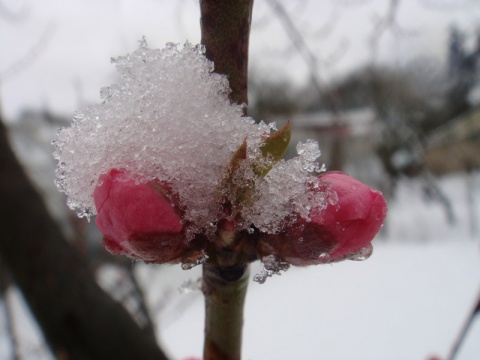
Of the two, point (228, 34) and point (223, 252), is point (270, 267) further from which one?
point (228, 34)

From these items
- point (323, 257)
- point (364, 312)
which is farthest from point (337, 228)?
point (364, 312)

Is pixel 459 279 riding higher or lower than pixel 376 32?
lower

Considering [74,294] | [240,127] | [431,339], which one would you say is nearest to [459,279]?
[431,339]

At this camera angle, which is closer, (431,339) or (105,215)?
(105,215)

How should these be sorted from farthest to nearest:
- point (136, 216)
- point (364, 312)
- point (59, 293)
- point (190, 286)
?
point (364, 312), point (59, 293), point (190, 286), point (136, 216)

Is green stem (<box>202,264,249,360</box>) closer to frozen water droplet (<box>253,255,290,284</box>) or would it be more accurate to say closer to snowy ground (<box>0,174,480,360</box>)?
frozen water droplet (<box>253,255,290,284</box>)

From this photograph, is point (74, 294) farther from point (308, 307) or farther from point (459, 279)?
point (459, 279)
